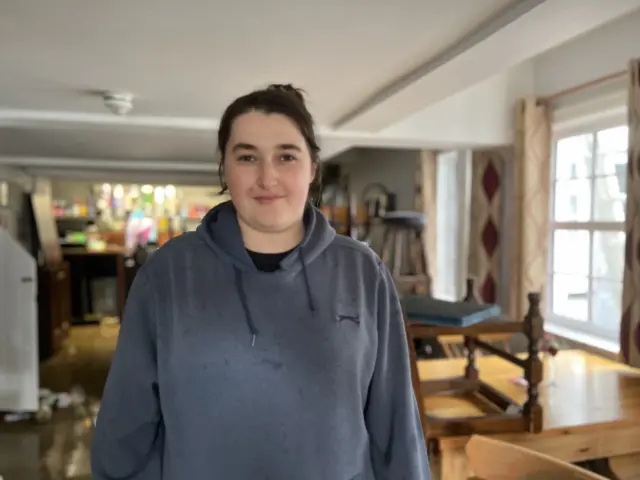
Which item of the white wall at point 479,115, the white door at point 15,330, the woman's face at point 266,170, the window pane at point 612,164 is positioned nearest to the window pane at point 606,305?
the window pane at point 612,164

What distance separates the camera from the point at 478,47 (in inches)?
67.6

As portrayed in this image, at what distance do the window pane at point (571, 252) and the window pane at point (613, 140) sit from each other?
1.50ft

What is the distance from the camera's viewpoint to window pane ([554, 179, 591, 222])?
3125 mm

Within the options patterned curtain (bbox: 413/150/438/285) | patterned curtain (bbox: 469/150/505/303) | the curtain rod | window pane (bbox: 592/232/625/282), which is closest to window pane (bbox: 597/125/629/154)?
the curtain rod

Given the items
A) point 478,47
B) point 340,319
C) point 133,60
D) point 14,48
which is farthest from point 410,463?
point 14,48

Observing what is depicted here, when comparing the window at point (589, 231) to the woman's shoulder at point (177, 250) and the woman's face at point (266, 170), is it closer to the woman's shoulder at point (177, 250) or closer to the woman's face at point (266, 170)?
the woman's face at point (266, 170)

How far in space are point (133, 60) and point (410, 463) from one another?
1612 mm

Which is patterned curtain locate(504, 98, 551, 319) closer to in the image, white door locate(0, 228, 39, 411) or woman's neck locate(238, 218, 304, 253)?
woman's neck locate(238, 218, 304, 253)

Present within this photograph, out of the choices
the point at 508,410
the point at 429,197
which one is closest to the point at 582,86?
the point at 429,197

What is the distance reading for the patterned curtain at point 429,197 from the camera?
14.7 ft

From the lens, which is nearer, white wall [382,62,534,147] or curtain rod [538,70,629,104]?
curtain rod [538,70,629,104]

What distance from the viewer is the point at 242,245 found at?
3.22ft

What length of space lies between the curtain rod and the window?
0.25 m

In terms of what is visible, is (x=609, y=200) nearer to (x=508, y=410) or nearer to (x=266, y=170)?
(x=508, y=410)
